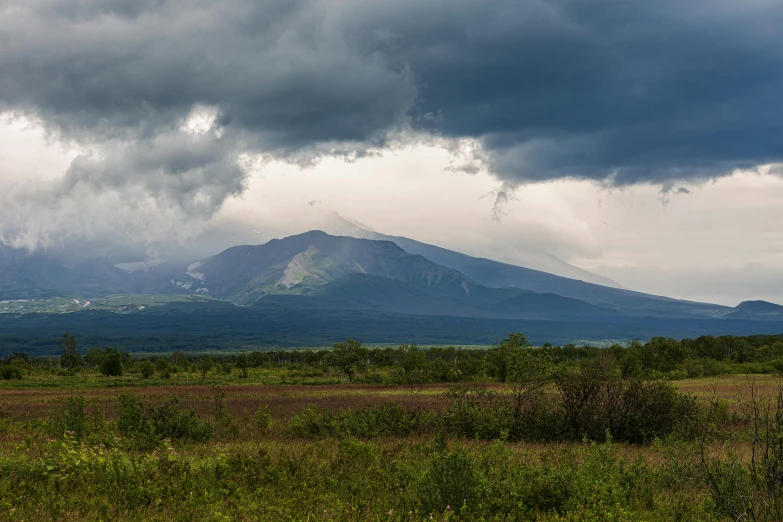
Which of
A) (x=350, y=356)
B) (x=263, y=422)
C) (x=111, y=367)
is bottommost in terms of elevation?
(x=111, y=367)

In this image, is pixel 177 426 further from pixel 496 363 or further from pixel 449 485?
pixel 496 363

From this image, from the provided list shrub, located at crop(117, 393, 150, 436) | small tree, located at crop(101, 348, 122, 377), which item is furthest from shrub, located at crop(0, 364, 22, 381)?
shrub, located at crop(117, 393, 150, 436)

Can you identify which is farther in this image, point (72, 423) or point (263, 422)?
point (263, 422)

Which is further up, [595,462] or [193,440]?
[595,462]

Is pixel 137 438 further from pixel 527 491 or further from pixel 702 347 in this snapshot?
pixel 702 347

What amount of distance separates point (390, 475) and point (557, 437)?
10.2m

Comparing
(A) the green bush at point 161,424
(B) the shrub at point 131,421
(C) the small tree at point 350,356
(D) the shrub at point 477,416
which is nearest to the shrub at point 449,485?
(D) the shrub at point 477,416

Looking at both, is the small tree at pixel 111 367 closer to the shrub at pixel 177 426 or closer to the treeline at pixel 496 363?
the treeline at pixel 496 363

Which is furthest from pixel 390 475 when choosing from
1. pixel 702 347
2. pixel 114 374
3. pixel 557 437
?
pixel 702 347

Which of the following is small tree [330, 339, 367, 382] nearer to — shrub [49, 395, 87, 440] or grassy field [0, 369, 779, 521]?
shrub [49, 395, 87, 440]

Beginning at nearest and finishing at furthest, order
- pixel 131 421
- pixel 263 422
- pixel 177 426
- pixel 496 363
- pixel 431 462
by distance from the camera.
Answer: pixel 431 462
pixel 131 421
pixel 177 426
pixel 263 422
pixel 496 363

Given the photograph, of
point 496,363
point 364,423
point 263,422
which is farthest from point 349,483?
point 496,363

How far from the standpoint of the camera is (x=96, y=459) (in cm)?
1516

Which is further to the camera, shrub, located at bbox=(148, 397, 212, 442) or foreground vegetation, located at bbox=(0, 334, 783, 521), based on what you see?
shrub, located at bbox=(148, 397, 212, 442)
